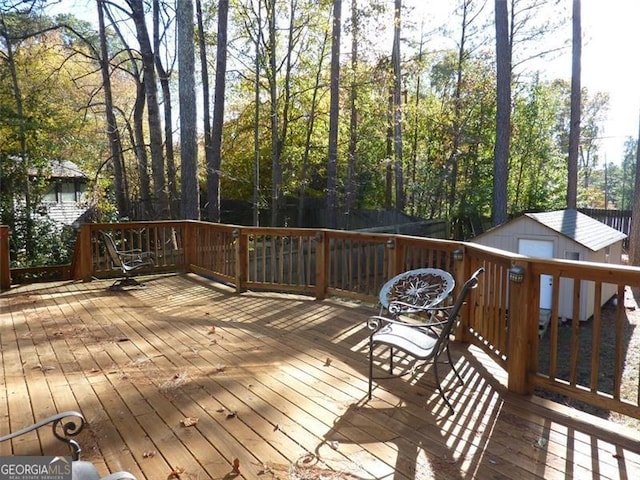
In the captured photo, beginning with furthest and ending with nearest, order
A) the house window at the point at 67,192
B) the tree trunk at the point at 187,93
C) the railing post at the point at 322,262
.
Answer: the house window at the point at 67,192, the tree trunk at the point at 187,93, the railing post at the point at 322,262

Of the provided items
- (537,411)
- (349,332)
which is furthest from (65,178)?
(537,411)

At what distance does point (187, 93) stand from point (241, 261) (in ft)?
14.0

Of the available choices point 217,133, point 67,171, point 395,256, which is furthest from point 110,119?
point 395,256

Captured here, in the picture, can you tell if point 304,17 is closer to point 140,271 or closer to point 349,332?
point 140,271

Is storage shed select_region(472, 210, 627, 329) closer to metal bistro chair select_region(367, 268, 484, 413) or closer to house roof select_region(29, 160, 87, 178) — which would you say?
metal bistro chair select_region(367, 268, 484, 413)

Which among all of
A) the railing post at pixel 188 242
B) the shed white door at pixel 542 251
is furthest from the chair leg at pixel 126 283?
the shed white door at pixel 542 251

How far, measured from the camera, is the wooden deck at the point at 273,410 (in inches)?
88.2

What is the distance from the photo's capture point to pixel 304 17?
44.3 feet

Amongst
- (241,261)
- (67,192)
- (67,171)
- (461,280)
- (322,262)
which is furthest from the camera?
(67,192)

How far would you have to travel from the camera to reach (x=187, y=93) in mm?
8875

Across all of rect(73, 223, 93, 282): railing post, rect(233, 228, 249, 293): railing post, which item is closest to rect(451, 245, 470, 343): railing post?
rect(233, 228, 249, 293): railing post

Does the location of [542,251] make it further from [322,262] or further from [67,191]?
[67,191]

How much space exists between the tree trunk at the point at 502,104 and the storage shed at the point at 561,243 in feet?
8.58

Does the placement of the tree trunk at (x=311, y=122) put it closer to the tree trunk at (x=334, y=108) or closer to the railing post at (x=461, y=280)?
the tree trunk at (x=334, y=108)
